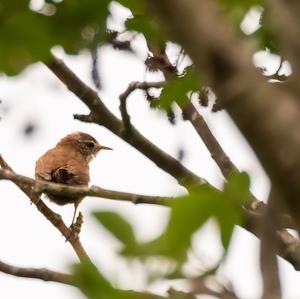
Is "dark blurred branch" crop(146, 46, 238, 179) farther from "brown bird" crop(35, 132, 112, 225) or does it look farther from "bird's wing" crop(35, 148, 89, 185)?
"bird's wing" crop(35, 148, 89, 185)

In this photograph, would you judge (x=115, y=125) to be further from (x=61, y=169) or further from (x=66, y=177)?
(x=61, y=169)

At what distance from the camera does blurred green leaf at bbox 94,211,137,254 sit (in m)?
1.18

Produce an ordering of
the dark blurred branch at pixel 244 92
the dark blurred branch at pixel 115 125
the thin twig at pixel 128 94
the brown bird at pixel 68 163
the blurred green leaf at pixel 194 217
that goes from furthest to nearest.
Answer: the brown bird at pixel 68 163, the dark blurred branch at pixel 115 125, the thin twig at pixel 128 94, the blurred green leaf at pixel 194 217, the dark blurred branch at pixel 244 92

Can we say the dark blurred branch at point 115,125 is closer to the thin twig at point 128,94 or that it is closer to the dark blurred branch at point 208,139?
the thin twig at point 128,94

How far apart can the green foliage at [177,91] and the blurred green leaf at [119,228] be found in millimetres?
908

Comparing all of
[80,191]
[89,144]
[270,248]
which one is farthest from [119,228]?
[89,144]

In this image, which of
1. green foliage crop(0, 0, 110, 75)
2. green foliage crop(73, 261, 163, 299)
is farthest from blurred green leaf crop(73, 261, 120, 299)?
green foliage crop(0, 0, 110, 75)

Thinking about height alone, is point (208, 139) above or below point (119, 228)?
below

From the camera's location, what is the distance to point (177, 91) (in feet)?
6.91

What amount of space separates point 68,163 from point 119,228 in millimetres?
8062

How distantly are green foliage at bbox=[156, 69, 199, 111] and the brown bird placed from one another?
14.1ft

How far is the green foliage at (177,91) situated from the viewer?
2088 millimetres

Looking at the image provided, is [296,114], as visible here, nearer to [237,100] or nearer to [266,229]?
[237,100]

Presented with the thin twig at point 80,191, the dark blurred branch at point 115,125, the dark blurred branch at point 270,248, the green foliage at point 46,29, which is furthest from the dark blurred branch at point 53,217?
the dark blurred branch at point 270,248
